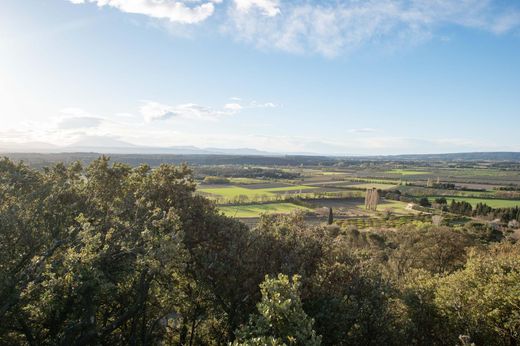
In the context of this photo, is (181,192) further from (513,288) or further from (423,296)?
(513,288)

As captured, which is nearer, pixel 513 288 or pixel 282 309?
pixel 282 309

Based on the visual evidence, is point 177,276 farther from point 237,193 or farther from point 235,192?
point 235,192

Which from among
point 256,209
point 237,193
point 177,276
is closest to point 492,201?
point 256,209

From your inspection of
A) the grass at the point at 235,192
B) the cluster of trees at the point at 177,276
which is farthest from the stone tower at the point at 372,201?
the cluster of trees at the point at 177,276

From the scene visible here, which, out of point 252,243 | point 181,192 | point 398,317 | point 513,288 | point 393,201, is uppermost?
point 181,192

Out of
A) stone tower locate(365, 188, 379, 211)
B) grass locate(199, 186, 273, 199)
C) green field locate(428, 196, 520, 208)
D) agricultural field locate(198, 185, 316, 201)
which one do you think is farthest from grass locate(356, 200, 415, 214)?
grass locate(199, 186, 273, 199)

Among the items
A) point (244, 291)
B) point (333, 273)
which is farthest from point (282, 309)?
point (333, 273)
